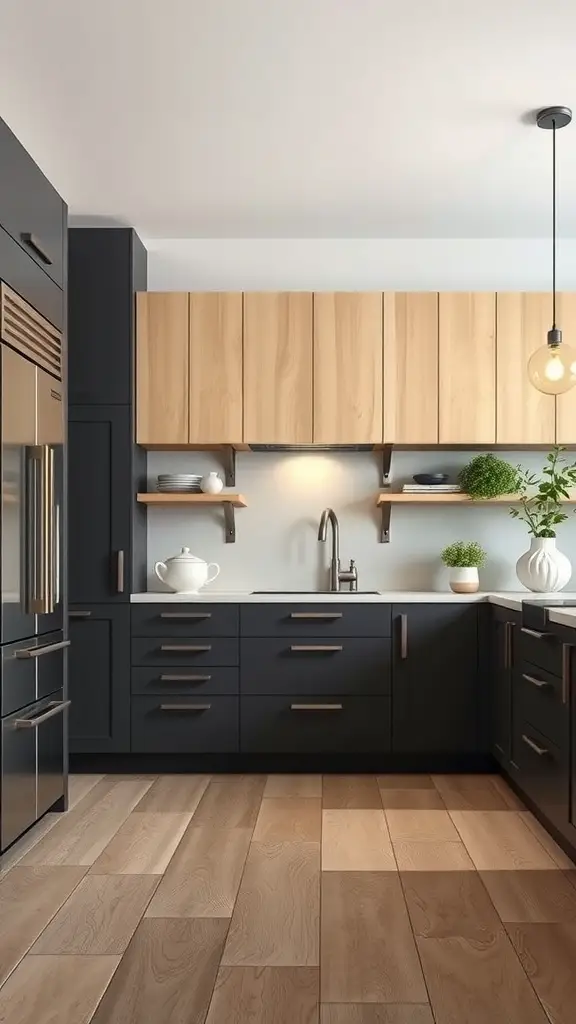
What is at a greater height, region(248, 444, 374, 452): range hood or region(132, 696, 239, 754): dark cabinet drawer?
region(248, 444, 374, 452): range hood

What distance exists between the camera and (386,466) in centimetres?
502

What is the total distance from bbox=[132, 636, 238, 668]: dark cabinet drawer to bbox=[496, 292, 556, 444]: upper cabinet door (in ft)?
5.40

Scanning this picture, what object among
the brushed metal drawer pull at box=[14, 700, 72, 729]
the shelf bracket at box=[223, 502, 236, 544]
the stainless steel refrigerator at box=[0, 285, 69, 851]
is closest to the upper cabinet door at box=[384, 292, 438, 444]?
the shelf bracket at box=[223, 502, 236, 544]

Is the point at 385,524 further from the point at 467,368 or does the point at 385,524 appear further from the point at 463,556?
the point at 467,368

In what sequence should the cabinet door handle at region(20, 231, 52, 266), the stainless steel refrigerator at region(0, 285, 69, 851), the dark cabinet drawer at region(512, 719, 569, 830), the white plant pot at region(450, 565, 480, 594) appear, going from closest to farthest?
1. the stainless steel refrigerator at region(0, 285, 69, 851)
2. the dark cabinet drawer at region(512, 719, 569, 830)
3. the cabinet door handle at region(20, 231, 52, 266)
4. the white plant pot at region(450, 565, 480, 594)

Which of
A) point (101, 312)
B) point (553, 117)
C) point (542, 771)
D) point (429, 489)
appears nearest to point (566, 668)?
point (542, 771)

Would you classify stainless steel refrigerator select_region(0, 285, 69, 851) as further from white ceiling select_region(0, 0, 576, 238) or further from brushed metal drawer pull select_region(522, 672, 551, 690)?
brushed metal drawer pull select_region(522, 672, 551, 690)

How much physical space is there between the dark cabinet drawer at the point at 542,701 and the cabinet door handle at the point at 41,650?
5.87ft

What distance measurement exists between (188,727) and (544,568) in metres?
1.83

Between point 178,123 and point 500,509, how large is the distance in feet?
8.30

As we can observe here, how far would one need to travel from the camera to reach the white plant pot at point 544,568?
4.63 meters

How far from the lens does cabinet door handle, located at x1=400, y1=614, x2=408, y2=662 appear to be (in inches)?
176

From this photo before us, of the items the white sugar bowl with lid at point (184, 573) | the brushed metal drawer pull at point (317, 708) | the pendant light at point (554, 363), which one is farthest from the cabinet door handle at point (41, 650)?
the pendant light at point (554, 363)

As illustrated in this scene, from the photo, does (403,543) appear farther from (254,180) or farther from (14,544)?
(14,544)
